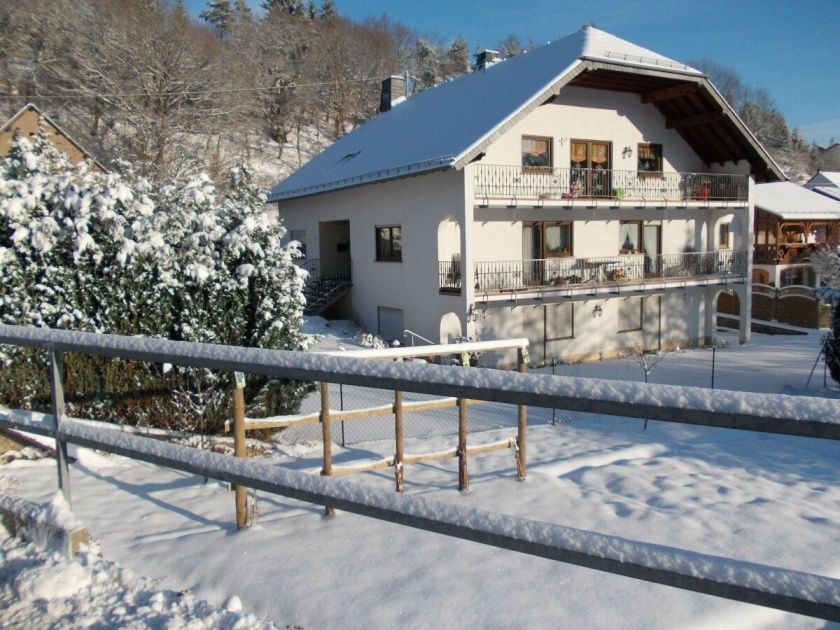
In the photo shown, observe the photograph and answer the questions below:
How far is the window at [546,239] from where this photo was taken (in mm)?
21000

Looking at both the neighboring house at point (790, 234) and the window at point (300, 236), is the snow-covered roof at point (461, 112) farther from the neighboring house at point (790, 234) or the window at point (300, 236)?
the neighboring house at point (790, 234)

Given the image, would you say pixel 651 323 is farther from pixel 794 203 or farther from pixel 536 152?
pixel 794 203

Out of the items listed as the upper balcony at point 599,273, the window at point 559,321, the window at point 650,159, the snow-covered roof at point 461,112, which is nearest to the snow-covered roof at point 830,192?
the upper balcony at point 599,273

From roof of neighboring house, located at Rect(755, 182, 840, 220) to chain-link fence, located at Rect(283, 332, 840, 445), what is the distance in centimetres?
1225

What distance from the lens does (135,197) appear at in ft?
27.8

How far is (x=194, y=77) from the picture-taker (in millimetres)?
35812

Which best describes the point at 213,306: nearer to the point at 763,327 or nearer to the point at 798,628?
the point at 798,628

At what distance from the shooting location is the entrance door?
832 inches

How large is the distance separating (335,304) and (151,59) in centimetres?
1893

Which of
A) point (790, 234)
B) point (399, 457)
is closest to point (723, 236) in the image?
point (790, 234)

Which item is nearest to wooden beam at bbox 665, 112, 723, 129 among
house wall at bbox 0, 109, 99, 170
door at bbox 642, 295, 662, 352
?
door at bbox 642, 295, 662, 352

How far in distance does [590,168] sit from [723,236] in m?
9.17

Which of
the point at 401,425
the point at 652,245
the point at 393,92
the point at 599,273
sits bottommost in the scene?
the point at 401,425

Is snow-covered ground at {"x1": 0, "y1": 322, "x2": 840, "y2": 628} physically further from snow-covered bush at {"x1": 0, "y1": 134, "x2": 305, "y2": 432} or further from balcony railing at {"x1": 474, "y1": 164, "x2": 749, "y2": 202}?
balcony railing at {"x1": 474, "y1": 164, "x2": 749, "y2": 202}
